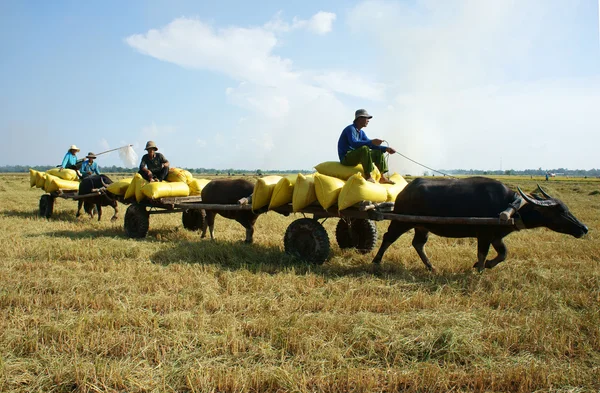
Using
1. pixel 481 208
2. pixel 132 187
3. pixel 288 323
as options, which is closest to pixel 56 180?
pixel 132 187

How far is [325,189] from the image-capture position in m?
6.11

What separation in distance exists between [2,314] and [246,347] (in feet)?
7.67

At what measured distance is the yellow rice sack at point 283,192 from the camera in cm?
661

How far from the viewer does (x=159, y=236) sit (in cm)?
873

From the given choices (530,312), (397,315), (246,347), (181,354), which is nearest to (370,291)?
(397,315)

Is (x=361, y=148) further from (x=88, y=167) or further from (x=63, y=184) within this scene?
(x=88, y=167)

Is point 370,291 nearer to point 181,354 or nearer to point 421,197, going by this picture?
point 421,197

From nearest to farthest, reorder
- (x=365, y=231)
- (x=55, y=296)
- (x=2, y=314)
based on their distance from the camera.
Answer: (x=2, y=314)
(x=55, y=296)
(x=365, y=231)

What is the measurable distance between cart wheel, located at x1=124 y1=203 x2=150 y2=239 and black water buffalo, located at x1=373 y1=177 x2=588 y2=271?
16.2ft

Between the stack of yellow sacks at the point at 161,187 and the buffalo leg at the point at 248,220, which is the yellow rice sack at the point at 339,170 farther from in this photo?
the stack of yellow sacks at the point at 161,187

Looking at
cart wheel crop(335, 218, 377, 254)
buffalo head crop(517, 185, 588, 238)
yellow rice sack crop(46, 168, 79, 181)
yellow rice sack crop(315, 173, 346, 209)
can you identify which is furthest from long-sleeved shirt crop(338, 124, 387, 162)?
yellow rice sack crop(46, 168, 79, 181)

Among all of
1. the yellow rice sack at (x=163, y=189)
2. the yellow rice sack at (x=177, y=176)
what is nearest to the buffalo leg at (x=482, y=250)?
the yellow rice sack at (x=163, y=189)

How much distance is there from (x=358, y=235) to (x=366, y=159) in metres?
1.69

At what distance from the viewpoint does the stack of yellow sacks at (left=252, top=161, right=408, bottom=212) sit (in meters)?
5.89
